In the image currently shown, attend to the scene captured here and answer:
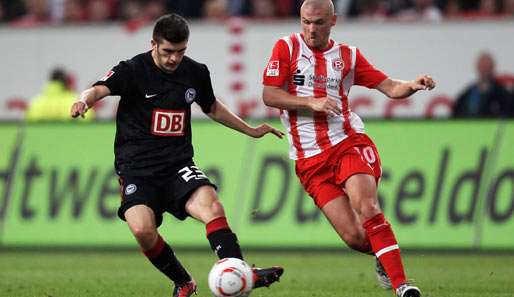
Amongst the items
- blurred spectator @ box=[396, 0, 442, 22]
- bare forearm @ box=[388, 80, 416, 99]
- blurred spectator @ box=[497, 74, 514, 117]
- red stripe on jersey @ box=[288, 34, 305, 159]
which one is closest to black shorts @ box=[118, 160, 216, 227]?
red stripe on jersey @ box=[288, 34, 305, 159]

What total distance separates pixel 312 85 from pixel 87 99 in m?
1.94

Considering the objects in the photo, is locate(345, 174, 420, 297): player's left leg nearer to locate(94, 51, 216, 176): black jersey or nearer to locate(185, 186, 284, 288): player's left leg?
locate(185, 186, 284, 288): player's left leg

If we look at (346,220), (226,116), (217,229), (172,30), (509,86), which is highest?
(172,30)

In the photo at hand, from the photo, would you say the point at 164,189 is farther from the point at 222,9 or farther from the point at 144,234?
the point at 222,9

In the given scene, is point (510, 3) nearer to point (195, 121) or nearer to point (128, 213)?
point (195, 121)

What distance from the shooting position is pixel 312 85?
10.2 metres

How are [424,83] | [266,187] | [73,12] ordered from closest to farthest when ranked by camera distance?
[424,83] < [266,187] < [73,12]

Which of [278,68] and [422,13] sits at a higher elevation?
[278,68]

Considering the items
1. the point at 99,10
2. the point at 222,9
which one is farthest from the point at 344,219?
the point at 99,10

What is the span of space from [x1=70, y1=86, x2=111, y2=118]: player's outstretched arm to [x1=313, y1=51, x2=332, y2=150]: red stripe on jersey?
1.72m

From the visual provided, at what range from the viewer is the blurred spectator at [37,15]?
22.1m

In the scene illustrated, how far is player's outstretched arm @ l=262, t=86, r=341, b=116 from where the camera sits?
956cm

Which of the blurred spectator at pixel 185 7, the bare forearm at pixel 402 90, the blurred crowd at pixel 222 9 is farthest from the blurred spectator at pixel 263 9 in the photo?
the bare forearm at pixel 402 90

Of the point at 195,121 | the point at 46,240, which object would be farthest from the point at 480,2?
the point at 46,240
